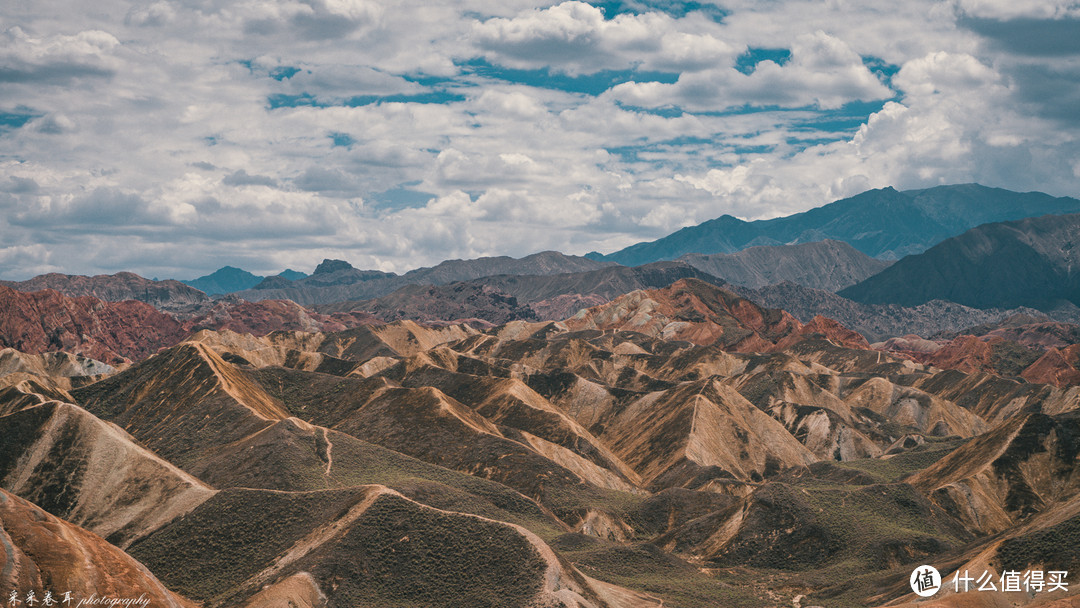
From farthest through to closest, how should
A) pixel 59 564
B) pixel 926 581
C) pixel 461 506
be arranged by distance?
pixel 461 506 → pixel 926 581 → pixel 59 564

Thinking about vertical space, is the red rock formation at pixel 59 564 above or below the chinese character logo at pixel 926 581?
above

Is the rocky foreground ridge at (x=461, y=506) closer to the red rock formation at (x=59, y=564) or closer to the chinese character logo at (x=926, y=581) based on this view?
the red rock formation at (x=59, y=564)

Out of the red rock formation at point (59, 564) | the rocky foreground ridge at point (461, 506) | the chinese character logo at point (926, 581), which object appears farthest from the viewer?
the chinese character logo at point (926, 581)

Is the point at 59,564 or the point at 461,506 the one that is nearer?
the point at 59,564

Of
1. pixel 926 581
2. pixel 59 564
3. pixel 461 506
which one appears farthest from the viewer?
pixel 461 506

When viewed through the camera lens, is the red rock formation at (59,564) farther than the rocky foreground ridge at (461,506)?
No

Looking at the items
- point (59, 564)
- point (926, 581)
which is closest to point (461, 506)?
point (926, 581)

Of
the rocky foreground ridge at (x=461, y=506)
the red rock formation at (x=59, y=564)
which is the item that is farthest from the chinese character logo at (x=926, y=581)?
the red rock formation at (x=59, y=564)

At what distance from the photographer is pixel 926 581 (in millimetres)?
97812

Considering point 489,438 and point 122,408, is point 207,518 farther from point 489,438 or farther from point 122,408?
point 122,408

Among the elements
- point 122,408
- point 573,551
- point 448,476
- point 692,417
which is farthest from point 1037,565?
point 122,408

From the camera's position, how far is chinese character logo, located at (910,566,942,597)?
313 feet

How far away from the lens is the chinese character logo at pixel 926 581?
95250mm

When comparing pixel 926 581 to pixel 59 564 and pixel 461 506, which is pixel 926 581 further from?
pixel 59 564
